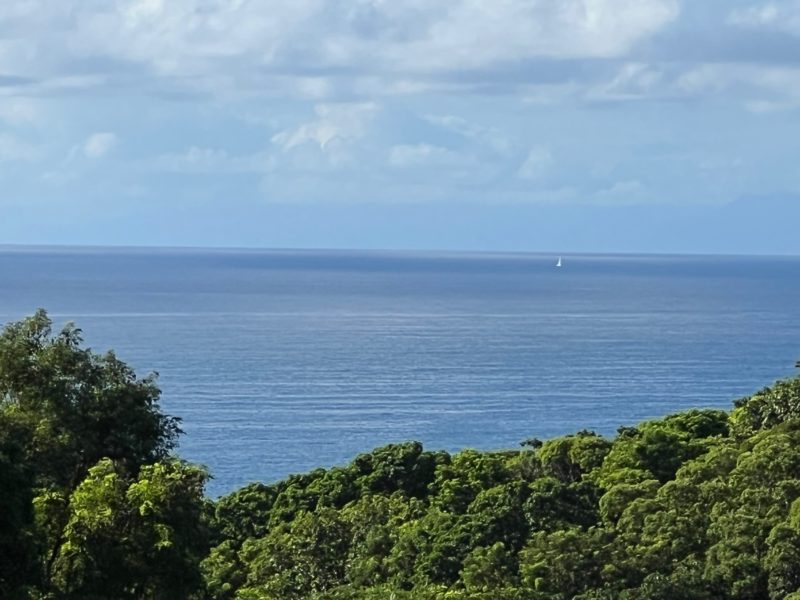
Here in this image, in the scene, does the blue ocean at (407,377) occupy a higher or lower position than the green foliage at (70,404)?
lower

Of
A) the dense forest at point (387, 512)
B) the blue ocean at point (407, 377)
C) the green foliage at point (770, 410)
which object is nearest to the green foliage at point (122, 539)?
the dense forest at point (387, 512)

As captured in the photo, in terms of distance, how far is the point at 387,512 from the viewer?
49719 mm

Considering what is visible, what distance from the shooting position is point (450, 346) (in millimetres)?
164875

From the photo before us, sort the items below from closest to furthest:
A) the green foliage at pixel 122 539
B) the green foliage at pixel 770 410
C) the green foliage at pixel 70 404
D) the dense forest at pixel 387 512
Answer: the green foliage at pixel 122 539
the dense forest at pixel 387 512
the green foliage at pixel 70 404
the green foliage at pixel 770 410

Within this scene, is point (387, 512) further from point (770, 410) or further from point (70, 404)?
point (70, 404)

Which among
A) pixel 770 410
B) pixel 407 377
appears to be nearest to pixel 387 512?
pixel 770 410

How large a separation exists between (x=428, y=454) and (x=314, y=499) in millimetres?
5381

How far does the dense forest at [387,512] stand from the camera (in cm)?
2558

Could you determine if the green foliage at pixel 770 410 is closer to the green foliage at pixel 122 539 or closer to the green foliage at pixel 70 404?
the green foliage at pixel 70 404

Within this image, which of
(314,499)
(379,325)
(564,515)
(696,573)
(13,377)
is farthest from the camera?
(379,325)

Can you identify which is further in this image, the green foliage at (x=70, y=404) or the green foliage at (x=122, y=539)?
the green foliage at (x=70, y=404)

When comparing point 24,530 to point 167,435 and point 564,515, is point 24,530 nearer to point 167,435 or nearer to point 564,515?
point 167,435

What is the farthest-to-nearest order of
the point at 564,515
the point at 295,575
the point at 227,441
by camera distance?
the point at 227,441, the point at 564,515, the point at 295,575

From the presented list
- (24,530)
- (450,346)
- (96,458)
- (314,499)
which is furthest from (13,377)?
(450,346)
